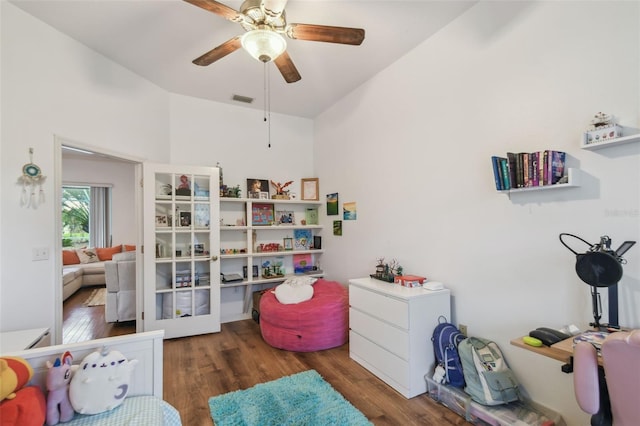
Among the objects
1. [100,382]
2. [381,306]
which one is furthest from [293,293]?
[100,382]

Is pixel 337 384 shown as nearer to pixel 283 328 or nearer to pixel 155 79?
pixel 283 328

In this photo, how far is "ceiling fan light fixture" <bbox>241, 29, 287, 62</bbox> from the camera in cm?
186

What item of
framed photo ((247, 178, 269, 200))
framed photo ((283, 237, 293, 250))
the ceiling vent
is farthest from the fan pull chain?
framed photo ((283, 237, 293, 250))

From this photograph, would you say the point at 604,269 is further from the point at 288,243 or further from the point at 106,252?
the point at 106,252

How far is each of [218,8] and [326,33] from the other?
0.67 m

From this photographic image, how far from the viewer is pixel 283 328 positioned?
308cm

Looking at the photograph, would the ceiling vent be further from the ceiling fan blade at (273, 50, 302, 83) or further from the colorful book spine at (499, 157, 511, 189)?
the colorful book spine at (499, 157, 511, 189)

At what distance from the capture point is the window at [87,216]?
673cm

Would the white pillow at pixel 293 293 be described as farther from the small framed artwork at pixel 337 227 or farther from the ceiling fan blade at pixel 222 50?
the ceiling fan blade at pixel 222 50

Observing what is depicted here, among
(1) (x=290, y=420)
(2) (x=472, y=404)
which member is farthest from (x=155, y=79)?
(2) (x=472, y=404)

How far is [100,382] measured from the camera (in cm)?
139

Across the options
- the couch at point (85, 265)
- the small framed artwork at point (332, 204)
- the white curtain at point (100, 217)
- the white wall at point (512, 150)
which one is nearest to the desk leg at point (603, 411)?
the white wall at point (512, 150)

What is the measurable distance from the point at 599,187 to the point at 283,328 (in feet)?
9.15

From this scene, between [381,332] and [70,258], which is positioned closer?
[381,332]
